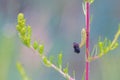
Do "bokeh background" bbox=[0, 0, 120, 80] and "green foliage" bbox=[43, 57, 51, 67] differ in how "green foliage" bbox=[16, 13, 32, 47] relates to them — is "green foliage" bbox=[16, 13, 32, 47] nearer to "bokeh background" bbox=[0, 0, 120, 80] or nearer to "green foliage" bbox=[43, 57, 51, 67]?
"green foliage" bbox=[43, 57, 51, 67]

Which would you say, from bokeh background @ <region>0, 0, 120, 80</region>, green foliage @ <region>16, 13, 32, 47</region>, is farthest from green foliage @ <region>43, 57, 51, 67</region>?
bokeh background @ <region>0, 0, 120, 80</region>

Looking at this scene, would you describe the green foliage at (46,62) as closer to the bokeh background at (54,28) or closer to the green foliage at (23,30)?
the green foliage at (23,30)

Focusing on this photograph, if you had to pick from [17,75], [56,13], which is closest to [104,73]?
[17,75]

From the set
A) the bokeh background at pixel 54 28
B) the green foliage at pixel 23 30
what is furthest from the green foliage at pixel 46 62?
the bokeh background at pixel 54 28

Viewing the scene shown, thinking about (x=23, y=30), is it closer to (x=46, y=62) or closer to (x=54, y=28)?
(x=46, y=62)

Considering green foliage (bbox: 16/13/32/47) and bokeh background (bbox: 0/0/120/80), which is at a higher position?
green foliage (bbox: 16/13/32/47)

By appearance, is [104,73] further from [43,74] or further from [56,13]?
[56,13]

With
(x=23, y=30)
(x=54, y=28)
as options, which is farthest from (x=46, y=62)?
(x=54, y=28)

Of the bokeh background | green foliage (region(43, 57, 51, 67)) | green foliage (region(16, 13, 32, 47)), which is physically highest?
green foliage (region(16, 13, 32, 47))

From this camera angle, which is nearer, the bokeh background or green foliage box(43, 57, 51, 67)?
green foliage box(43, 57, 51, 67)
